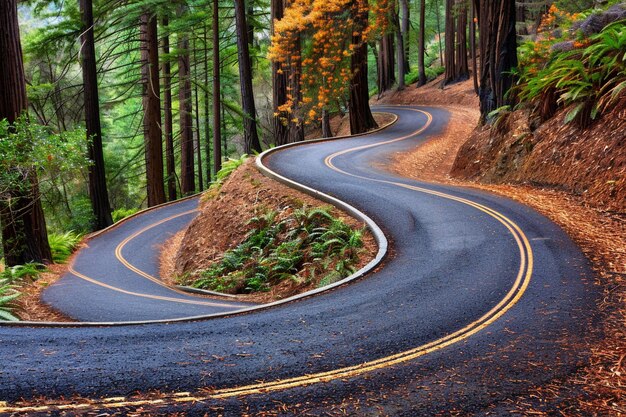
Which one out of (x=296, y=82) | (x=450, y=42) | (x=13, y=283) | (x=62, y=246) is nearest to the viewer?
(x=13, y=283)

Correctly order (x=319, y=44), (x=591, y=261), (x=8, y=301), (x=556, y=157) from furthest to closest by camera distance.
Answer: (x=319, y=44), (x=556, y=157), (x=8, y=301), (x=591, y=261)

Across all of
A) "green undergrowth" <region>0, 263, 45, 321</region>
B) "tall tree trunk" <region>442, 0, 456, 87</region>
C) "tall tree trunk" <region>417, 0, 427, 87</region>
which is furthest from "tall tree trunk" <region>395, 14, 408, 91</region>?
"green undergrowth" <region>0, 263, 45, 321</region>

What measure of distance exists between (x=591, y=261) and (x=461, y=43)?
33.1 metres

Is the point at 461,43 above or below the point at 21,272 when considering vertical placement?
above

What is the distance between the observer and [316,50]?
2905 centimetres

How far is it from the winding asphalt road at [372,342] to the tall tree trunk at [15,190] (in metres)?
4.24

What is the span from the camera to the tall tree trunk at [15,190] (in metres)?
13.2

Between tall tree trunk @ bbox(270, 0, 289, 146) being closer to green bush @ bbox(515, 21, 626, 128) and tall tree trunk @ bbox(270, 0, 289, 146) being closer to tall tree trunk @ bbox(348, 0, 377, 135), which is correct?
tall tree trunk @ bbox(348, 0, 377, 135)

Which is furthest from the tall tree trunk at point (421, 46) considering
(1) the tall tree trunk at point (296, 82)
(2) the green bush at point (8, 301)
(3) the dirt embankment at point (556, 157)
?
(2) the green bush at point (8, 301)

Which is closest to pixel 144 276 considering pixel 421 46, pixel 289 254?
pixel 289 254

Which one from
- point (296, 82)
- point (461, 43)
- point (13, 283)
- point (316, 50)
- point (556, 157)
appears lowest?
point (13, 283)

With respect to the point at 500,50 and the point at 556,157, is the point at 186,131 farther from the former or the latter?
the point at 556,157

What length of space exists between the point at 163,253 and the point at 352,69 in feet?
51.0

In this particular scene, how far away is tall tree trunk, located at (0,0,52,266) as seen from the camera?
13.2m
